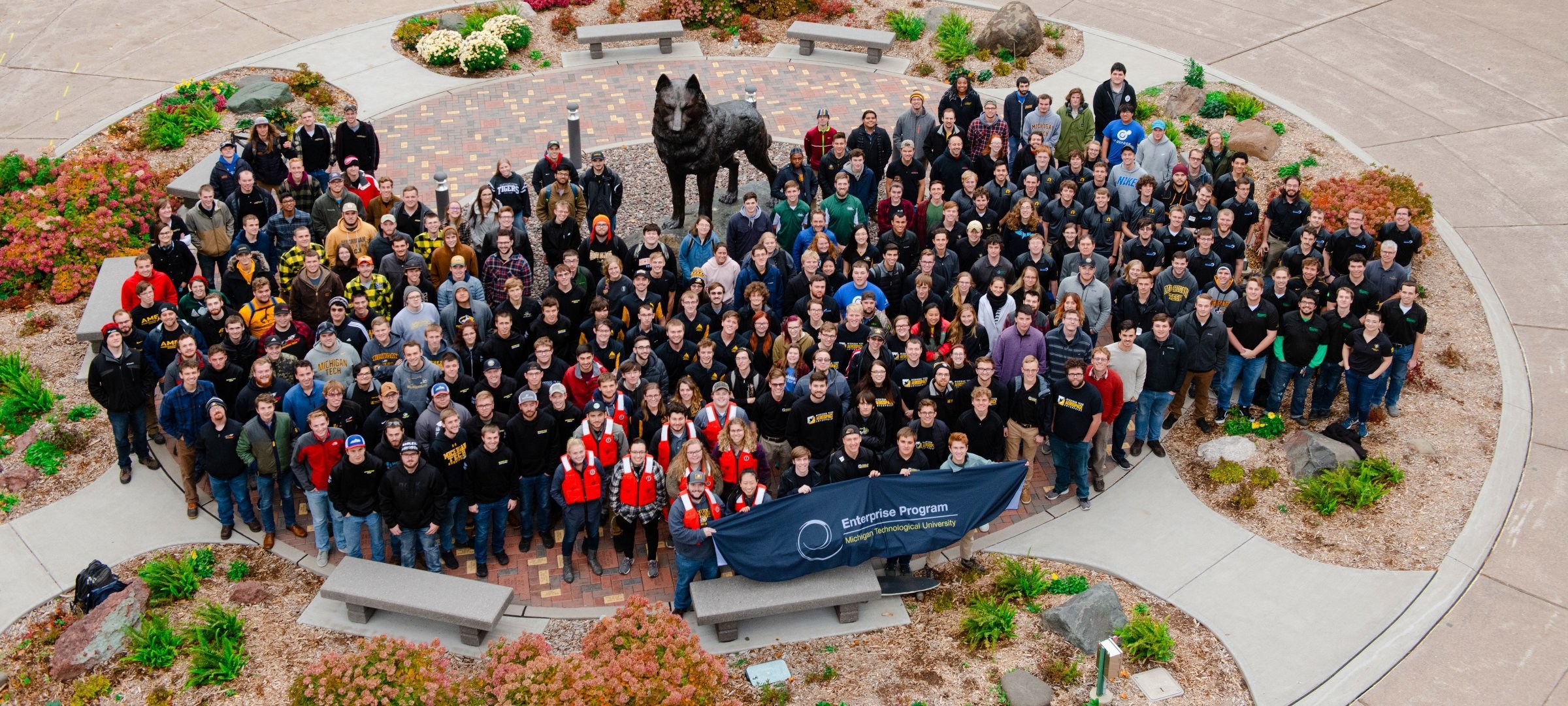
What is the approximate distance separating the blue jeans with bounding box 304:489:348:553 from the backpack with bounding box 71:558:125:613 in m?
1.67

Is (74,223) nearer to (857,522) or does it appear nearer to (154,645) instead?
(154,645)

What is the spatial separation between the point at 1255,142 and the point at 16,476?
1585 cm

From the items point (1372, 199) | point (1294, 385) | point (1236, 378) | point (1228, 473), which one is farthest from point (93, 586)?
point (1372, 199)

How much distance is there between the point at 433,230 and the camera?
14.3 meters

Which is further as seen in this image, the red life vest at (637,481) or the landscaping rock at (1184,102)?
the landscaping rock at (1184,102)

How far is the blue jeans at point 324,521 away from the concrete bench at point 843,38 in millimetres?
12993

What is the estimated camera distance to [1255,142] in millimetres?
18625

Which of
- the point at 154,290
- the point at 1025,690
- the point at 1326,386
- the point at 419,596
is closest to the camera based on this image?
the point at 1025,690

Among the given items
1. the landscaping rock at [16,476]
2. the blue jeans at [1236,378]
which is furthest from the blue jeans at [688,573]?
the landscaping rock at [16,476]

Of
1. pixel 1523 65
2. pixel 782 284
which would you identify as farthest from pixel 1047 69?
pixel 782 284

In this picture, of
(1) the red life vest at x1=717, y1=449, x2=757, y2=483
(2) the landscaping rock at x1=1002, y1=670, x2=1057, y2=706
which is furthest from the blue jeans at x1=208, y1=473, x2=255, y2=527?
(2) the landscaping rock at x1=1002, y1=670, x2=1057, y2=706

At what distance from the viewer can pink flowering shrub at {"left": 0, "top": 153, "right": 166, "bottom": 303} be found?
52.2ft

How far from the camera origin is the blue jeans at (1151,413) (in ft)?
43.7

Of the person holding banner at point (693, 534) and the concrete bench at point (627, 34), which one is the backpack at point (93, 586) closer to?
the person holding banner at point (693, 534)
